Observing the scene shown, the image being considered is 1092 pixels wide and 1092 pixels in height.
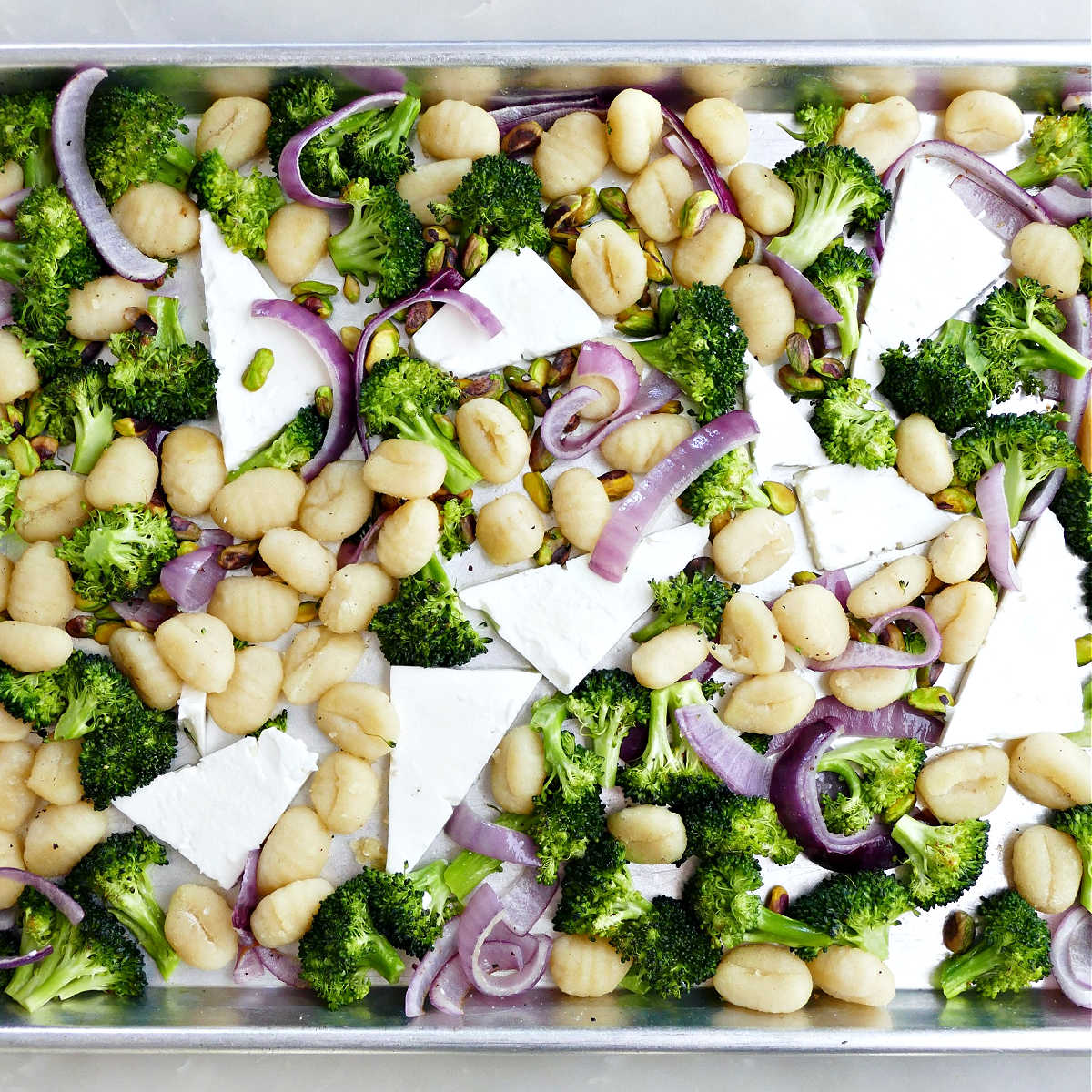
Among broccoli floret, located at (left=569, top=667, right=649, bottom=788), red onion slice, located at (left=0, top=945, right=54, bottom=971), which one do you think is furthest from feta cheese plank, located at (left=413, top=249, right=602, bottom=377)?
red onion slice, located at (left=0, top=945, right=54, bottom=971)

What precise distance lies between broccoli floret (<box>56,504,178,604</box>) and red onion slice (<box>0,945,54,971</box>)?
78 cm

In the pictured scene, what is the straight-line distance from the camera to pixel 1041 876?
252 centimetres

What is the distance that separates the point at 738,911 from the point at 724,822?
19cm

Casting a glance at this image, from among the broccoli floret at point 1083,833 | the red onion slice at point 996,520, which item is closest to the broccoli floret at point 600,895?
the broccoli floret at point 1083,833

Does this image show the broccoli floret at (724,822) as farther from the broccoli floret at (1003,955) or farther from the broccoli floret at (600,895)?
the broccoli floret at (1003,955)

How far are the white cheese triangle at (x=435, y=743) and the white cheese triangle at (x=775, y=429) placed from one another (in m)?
0.82

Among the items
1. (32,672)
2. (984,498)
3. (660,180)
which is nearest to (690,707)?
(984,498)

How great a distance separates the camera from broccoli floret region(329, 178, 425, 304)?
2.46 metres

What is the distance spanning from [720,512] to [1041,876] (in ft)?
3.75

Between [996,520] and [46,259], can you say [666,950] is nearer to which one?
[996,520]

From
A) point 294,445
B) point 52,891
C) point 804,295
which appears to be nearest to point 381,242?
point 294,445

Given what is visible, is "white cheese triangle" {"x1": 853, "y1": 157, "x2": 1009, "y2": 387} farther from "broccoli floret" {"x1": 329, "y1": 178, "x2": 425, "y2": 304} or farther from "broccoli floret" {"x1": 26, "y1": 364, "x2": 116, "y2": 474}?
"broccoli floret" {"x1": 26, "y1": 364, "x2": 116, "y2": 474}

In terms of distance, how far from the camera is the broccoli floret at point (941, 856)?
2467 millimetres

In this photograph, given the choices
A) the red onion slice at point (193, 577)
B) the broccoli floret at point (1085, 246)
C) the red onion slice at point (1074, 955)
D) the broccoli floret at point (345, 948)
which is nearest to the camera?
the broccoli floret at point (345, 948)
